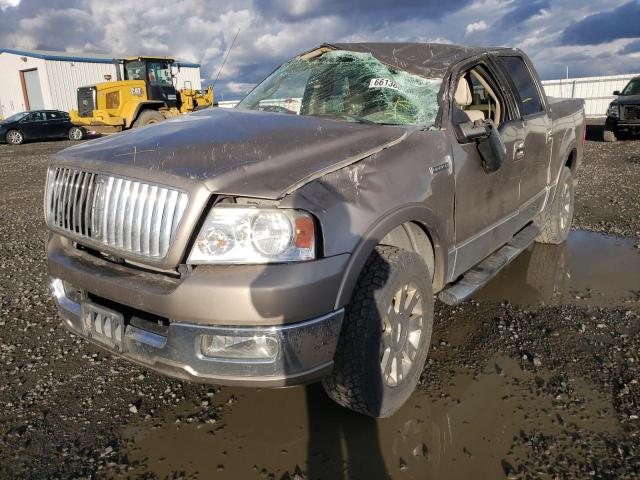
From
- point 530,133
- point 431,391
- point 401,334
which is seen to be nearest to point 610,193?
point 530,133

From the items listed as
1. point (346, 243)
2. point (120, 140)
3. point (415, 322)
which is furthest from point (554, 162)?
point (120, 140)

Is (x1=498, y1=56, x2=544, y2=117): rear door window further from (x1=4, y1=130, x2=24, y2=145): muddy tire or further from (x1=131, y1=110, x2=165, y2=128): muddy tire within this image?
(x1=4, y1=130, x2=24, y2=145): muddy tire

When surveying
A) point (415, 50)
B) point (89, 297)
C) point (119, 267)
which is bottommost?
point (89, 297)

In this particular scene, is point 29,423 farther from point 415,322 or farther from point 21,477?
point 415,322

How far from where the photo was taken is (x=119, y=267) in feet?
7.52

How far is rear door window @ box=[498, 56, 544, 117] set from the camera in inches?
156

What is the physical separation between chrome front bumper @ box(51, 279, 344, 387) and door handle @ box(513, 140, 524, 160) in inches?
90.0

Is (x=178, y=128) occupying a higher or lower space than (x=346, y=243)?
higher

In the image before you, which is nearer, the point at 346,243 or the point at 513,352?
the point at 346,243

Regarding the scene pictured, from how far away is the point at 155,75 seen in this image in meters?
20.0

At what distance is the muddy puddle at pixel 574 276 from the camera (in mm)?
3898

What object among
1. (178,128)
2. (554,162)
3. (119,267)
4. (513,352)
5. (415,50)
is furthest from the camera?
(554,162)

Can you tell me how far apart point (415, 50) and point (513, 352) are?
218cm

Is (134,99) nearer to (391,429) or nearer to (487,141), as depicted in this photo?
(487,141)
